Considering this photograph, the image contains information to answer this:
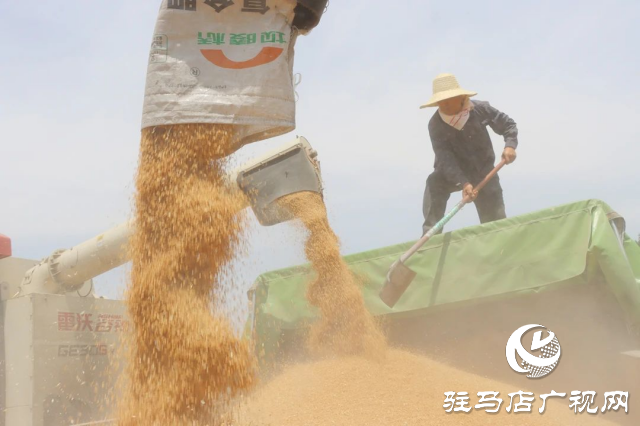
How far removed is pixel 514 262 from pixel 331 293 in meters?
1.00

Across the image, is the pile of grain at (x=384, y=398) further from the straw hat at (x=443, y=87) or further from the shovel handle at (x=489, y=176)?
the straw hat at (x=443, y=87)

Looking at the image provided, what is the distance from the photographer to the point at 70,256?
4.50 metres

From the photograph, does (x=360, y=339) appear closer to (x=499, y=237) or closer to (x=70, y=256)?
(x=499, y=237)

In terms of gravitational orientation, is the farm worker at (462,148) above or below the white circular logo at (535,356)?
above

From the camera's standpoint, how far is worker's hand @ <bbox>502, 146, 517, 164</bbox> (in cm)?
426

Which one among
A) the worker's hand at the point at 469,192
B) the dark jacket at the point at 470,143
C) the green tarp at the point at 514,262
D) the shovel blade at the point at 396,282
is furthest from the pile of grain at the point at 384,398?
the dark jacket at the point at 470,143

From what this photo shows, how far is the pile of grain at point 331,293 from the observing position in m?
3.54

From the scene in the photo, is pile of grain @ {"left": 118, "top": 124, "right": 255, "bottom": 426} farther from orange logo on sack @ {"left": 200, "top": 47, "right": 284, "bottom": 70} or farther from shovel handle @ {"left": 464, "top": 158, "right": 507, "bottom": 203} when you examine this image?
shovel handle @ {"left": 464, "top": 158, "right": 507, "bottom": 203}

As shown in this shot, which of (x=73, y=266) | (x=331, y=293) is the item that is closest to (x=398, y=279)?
(x=331, y=293)

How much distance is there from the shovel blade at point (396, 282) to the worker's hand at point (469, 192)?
2.74 ft

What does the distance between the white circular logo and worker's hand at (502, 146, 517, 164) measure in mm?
Answer: 1361

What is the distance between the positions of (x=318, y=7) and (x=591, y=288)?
1.92 metres

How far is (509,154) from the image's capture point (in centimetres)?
426

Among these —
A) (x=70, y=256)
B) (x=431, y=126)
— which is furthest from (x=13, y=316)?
(x=431, y=126)
